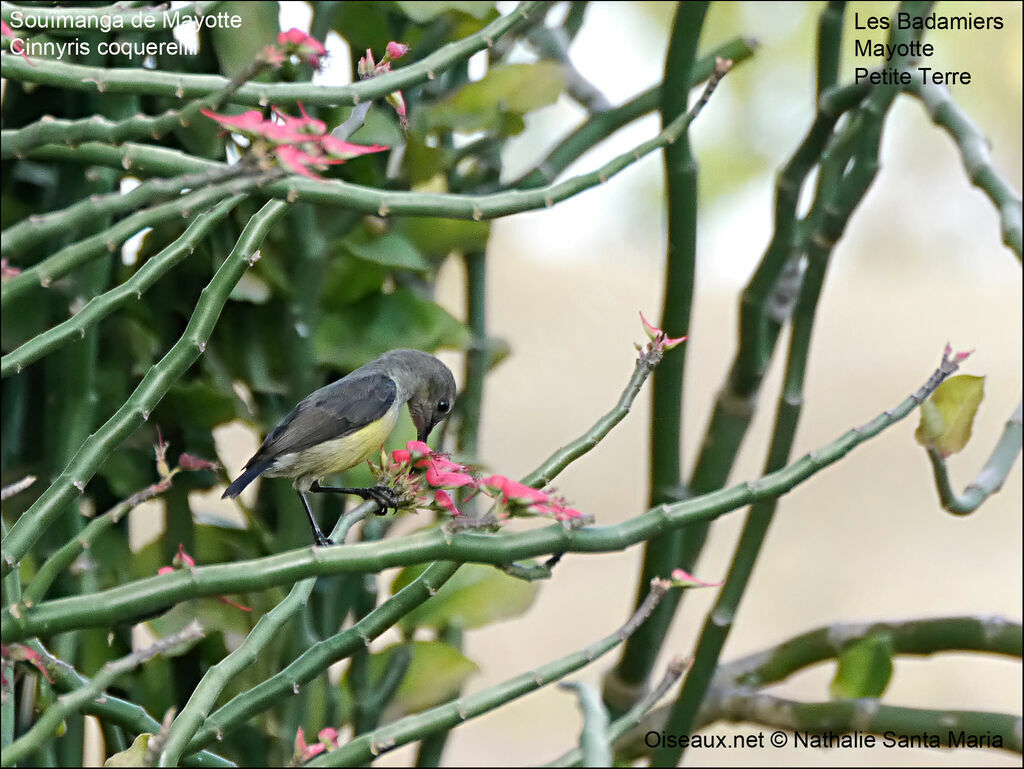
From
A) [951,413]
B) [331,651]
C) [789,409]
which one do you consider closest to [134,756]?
[331,651]

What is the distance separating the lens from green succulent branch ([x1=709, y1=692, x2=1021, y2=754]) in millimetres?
792

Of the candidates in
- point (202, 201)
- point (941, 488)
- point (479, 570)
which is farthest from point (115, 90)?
point (479, 570)

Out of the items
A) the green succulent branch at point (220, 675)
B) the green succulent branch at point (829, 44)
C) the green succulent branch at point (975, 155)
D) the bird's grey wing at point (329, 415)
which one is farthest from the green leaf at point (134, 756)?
the green succulent branch at point (829, 44)

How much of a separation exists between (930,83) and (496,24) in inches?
20.6

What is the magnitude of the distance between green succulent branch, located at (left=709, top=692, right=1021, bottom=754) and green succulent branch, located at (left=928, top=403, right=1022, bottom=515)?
25 cm

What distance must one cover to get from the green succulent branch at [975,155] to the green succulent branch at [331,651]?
0.48m

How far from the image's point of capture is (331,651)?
0.40m

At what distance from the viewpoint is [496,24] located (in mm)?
400

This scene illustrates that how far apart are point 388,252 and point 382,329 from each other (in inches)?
2.3

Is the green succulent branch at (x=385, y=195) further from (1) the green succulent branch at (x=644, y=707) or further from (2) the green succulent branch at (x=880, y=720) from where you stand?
(2) the green succulent branch at (x=880, y=720)

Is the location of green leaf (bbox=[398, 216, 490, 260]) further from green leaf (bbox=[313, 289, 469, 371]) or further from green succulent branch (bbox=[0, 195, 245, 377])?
green succulent branch (bbox=[0, 195, 245, 377])

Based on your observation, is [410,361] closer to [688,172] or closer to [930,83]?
[688,172]

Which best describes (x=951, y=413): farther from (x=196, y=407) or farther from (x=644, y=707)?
(x=196, y=407)

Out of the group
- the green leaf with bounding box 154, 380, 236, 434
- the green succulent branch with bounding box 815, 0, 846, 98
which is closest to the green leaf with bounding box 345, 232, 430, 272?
the green leaf with bounding box 154, 380, 236, 434
